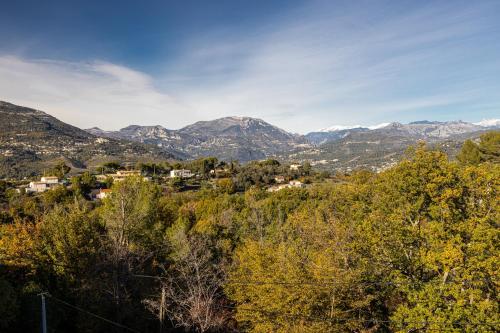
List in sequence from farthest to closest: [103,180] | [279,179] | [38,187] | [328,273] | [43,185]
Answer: [279,179], [103,180], [43,185], [38,187], [328,273]

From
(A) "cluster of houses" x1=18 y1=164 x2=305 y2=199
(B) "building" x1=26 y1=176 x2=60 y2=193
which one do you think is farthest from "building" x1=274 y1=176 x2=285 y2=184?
(B) "building" x1=26 y1=176 x2=60 y2=193

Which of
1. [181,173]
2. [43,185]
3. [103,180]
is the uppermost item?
[181,173]

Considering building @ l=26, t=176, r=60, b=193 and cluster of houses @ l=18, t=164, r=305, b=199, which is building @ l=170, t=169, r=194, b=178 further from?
building @ l=26, t=176, r=60, b=193

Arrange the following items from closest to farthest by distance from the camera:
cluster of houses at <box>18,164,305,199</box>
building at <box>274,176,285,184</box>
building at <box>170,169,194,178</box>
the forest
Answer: the forest, cluster of houses at <box>18,164,305,199</box>, building at <box>274,176,285,184</box>, building at <box>170,169,194,178</box>

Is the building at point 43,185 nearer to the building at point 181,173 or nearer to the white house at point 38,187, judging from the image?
the white house at point 38,187

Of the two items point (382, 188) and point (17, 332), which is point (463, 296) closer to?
point (382, 188)

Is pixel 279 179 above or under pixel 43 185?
under

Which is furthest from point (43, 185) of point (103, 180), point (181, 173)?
point (181, 173)

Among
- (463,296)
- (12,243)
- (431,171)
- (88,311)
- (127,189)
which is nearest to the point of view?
(463,296)

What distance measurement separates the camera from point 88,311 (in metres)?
20.8

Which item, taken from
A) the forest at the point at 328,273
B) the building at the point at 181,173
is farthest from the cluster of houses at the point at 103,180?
the forest at the point at 328,273

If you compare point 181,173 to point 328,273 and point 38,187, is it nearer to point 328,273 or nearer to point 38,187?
point 38,187

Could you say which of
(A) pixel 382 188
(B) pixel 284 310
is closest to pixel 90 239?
(B) pixel 284 310

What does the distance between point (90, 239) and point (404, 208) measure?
21747mm
